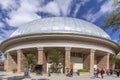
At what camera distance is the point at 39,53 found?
43.0 meters

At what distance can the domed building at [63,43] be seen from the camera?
43125 mm

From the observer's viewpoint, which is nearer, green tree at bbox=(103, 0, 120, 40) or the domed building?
green tree at bbox=(103, 0, 120, 40)

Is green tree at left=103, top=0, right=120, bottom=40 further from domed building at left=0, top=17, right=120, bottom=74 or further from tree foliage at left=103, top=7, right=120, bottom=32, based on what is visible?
domed building at left=0, top=17, right=120, bottom=74

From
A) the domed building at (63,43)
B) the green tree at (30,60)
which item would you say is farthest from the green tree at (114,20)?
the domed building at (63,43)

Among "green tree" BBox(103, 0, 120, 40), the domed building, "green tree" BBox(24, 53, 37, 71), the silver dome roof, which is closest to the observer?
"green tree" BBox(103, 0, 120, 40)

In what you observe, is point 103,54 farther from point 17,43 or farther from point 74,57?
point 17,43

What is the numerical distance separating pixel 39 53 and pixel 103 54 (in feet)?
49.5

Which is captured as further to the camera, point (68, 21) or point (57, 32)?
point (68, 21)

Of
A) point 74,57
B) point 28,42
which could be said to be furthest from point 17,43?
point 74,57

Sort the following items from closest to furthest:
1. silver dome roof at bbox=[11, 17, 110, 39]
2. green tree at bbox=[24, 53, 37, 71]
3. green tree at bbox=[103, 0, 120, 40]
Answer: green tree at bbox=[103, 0, 120, 40] → green tree at bbox=[24, 53, 37, 71] → silver dome roof at bbox=[11, 17, 110, 39]

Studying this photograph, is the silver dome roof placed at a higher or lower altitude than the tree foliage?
higher

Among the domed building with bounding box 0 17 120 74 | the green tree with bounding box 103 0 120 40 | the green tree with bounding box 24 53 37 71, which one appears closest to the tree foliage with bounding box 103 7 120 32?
the green tree with bounding box 103 0 120 40

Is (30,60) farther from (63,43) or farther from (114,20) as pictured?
(114,20)

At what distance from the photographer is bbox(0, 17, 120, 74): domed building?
43.1 m
